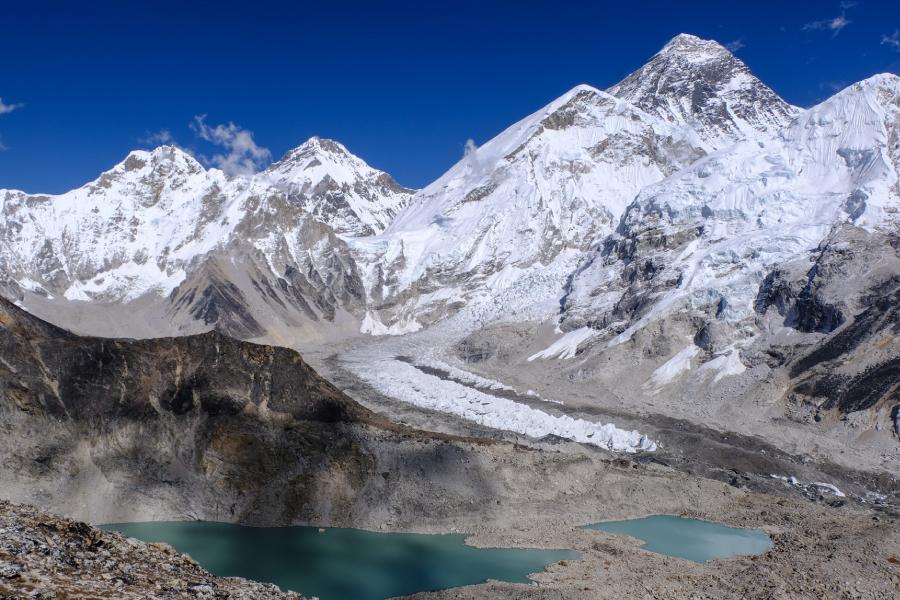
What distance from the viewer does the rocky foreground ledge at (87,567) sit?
15.1 m

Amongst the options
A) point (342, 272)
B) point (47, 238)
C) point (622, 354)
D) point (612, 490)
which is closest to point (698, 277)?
point (622, 354)

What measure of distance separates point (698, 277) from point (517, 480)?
69501 millimetres

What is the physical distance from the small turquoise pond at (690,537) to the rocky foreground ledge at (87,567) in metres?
24.9

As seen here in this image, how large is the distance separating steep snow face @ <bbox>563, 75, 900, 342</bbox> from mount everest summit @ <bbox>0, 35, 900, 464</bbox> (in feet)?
1.20

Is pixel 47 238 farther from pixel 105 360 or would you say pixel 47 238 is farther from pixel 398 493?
pixel 398 493

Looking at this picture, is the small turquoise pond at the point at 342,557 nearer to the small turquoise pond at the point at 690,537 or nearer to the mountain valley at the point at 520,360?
the mountain valley at the point at 520,360

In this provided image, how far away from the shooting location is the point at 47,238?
179 metres

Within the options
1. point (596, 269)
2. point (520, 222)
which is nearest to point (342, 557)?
point (596, 269)

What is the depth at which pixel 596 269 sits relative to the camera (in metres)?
137

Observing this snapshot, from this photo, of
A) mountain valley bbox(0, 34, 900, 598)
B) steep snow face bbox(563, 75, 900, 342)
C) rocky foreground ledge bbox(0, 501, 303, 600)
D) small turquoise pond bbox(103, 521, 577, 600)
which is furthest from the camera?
steep snow face bbox(563, 75, 900, 342)

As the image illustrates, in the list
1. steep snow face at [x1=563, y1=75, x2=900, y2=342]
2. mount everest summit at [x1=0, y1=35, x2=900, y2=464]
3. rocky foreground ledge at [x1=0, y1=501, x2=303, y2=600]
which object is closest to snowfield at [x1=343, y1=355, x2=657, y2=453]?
mount everest summit at [x1=0, y1=35, x2=900, y2=464]

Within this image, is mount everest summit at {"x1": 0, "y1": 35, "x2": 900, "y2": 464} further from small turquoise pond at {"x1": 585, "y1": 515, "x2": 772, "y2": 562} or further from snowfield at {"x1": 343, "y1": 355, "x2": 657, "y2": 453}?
small turquoise pond at {"x1": 585, "y1": 515, "x2": 772, "y2": 562}

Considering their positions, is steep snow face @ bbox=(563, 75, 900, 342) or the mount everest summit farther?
steep snow face @ bbox=(563, 75, 900, 342)

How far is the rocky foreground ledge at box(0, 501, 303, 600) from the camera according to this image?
15094 mm
